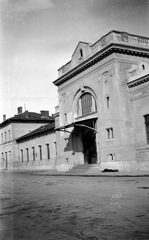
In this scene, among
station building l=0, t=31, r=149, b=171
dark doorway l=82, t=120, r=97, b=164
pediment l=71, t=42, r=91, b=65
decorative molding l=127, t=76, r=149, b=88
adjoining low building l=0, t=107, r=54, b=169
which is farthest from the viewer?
adjoining low building l=0, t=107, r=54, b=169

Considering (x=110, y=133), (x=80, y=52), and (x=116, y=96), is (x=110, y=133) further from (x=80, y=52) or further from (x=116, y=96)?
(x=80, y=52)

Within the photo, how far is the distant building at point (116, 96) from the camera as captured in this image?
2300 centimetres

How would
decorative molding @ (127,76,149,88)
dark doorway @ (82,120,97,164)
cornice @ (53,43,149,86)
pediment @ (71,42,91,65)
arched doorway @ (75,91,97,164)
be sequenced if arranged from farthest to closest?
dark doorway @ (82,120,97,164) < pediment @ (71,42,91,65) < arched doorway @ (75,91,97,164) < cornice @ (53,43,149,86) < decorative molding @ (127,76,149,88)

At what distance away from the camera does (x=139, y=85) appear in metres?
23.0

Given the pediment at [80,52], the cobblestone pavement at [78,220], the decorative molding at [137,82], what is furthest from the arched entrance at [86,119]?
the cobblestone pavement at [78,220]

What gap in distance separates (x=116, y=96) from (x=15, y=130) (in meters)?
32.7

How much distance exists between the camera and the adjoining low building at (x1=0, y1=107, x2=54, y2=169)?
170ft

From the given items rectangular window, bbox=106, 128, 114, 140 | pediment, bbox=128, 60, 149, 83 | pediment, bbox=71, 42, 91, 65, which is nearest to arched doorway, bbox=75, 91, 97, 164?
rectangular window, bbox=106, 128, 114, 140

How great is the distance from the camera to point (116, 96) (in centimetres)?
2372

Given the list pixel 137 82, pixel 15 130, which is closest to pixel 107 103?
pixel 137 82

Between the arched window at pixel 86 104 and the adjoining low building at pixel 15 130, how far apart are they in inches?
998

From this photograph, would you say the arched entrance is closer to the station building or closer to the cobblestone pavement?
the station building

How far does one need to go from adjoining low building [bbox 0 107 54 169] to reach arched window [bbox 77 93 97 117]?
998 inches

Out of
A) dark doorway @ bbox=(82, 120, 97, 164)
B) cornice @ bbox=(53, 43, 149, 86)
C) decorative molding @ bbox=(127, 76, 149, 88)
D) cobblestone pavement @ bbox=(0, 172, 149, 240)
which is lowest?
cobblestone pavement @ bbox=(0, 172, 149, 240)
